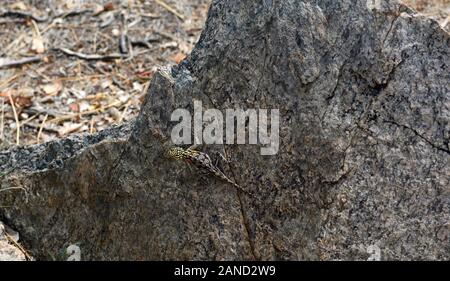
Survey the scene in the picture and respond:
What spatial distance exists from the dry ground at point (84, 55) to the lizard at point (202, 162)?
1292 millimetres

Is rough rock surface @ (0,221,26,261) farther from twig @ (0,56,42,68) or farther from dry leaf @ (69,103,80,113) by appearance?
twig @ (0,56,42,68)

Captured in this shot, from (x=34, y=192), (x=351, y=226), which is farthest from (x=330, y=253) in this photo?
(x=34, y=192)

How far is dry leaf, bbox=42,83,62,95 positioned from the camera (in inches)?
158

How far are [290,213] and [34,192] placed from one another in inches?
42.5

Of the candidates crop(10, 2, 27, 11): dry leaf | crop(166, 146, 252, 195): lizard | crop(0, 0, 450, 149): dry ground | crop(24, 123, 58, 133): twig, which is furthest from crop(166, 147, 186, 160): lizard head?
crop(10, 2, 27, 11): dry leaf

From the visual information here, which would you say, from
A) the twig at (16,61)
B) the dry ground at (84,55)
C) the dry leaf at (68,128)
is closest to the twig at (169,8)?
the dry ground at (84,55)

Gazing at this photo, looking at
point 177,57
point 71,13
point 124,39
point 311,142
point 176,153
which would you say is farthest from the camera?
point 71,13

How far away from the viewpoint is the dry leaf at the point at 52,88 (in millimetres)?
4023

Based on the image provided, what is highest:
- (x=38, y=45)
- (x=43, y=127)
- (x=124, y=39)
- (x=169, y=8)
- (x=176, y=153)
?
(x=176, y=153)

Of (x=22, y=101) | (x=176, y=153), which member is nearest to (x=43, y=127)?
(x=22, y=101)

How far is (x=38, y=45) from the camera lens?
434 centimetres

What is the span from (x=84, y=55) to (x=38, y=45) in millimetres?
320

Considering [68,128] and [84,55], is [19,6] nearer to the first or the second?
[84,55]
